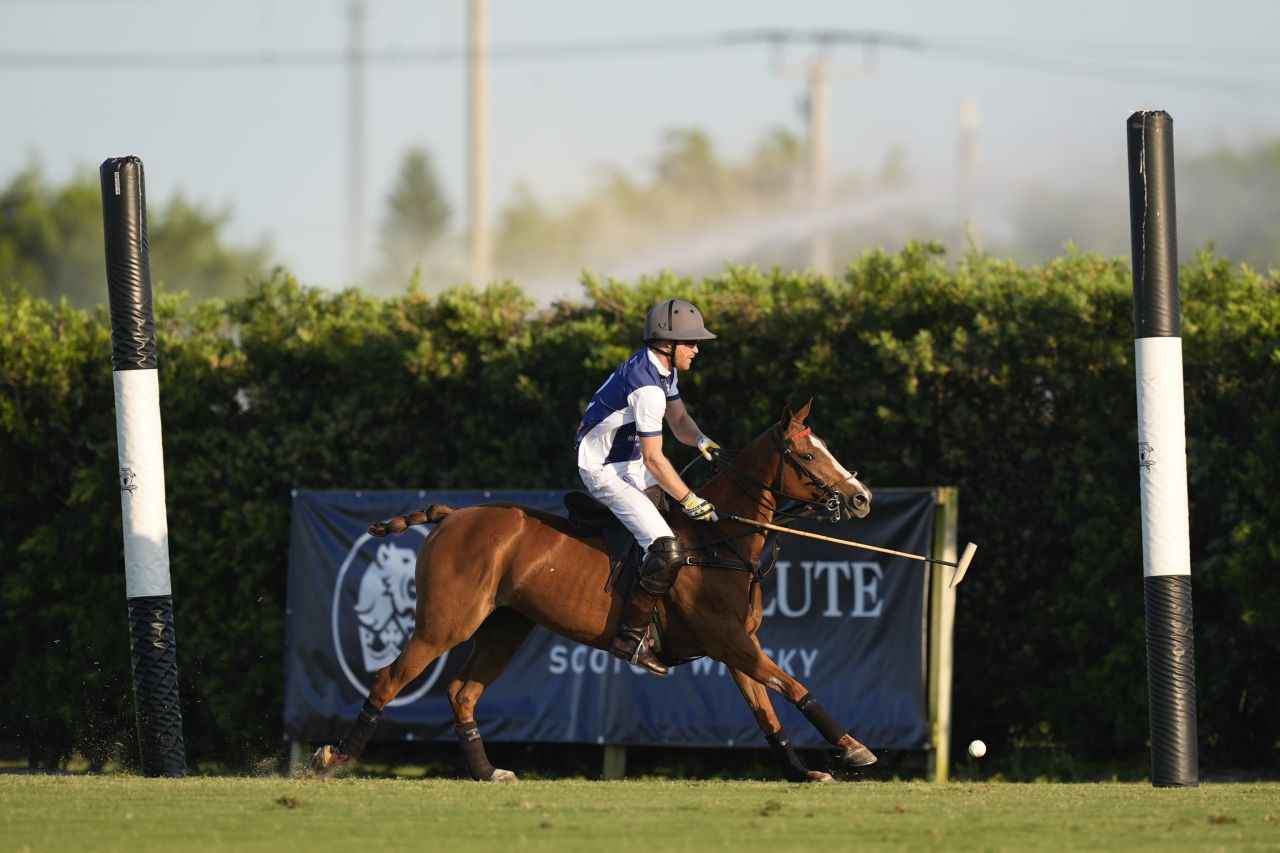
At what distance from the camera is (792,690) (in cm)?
904

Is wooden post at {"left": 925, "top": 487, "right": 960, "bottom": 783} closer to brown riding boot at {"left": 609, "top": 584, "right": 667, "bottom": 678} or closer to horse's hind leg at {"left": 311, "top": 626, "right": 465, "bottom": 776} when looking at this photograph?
brown riding boot at {"left": 609, "top": 584, "right": 667, "bottom": 678}

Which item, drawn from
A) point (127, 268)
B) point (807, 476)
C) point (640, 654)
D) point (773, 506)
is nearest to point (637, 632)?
point (640, 654)

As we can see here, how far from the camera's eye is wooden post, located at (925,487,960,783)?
11.0 meters

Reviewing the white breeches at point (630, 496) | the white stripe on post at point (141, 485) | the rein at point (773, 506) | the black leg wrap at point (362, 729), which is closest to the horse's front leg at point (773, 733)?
the rein at point (773, 506)

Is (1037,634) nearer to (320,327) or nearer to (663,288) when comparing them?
(663,288)

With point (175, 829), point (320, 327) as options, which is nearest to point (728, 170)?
point (320, 327)

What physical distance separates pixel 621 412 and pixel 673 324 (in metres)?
0.56

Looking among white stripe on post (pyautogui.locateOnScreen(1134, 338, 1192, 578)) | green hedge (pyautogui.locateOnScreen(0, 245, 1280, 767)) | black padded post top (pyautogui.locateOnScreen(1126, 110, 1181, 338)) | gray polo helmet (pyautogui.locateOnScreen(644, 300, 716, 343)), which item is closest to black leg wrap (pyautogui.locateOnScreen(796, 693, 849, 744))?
white stripe on post (pyautogui.locateOnScreen(1134, 338, 1192, 578))

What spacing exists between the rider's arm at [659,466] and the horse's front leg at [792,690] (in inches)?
33.5

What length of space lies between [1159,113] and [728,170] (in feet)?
225

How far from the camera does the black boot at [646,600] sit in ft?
30.2

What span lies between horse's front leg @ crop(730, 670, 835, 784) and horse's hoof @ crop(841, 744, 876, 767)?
0.41 m

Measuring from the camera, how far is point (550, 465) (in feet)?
41.3

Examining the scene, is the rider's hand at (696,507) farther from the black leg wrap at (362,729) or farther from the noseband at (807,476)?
the black leg wrap at (362,729)
